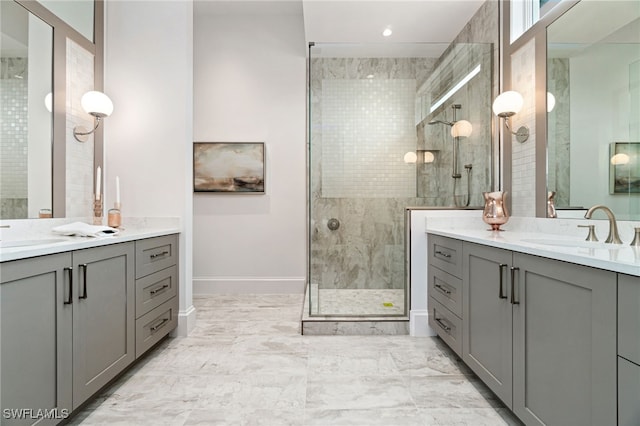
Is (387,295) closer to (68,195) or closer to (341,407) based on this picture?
(341,407)

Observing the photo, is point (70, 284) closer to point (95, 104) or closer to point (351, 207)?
point (95, 104)

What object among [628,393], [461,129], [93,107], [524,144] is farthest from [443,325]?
[93,107]

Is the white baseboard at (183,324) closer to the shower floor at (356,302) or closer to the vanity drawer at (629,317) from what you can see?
the shower floor at (356,302)

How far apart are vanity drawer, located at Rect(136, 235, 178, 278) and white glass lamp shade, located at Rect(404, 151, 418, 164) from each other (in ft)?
6.46

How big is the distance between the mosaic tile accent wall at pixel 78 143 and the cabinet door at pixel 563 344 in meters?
2.64

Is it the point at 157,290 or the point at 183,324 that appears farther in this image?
the point at 183,324

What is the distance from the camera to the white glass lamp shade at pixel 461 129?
3.05 meters

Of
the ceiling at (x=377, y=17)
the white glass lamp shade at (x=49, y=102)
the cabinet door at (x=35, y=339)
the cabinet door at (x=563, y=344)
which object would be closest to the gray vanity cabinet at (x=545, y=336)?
the cabinet door at (x=563, y=344)

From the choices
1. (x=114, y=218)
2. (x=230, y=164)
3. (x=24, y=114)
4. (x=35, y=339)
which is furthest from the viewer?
(x=230, y=164)

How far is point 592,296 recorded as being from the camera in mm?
1058

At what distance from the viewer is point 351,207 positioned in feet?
9.97

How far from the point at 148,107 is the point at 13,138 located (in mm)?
971

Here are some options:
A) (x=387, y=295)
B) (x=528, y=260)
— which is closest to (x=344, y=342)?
(x=387, y=295)

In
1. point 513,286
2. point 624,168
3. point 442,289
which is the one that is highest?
point 624,168
